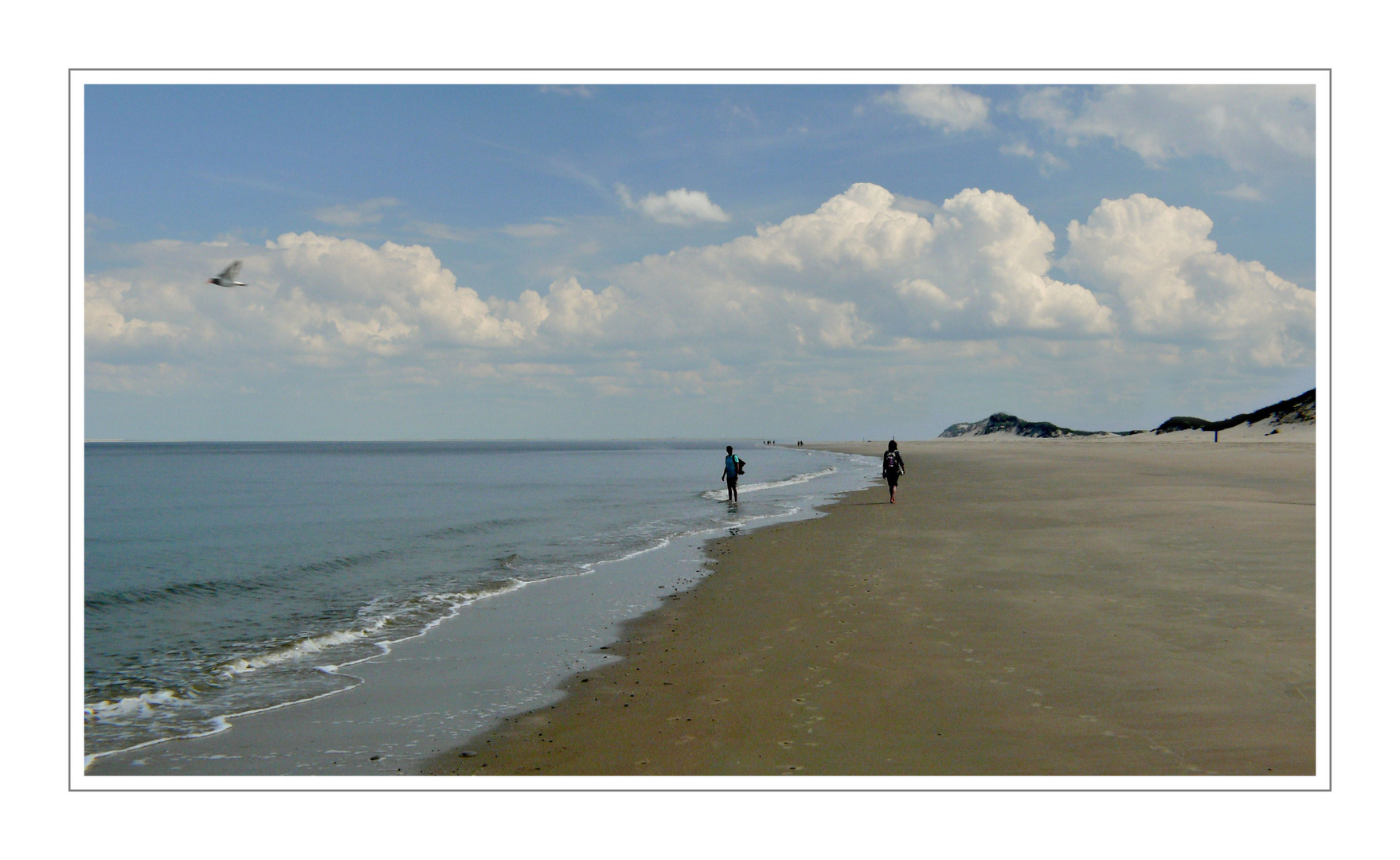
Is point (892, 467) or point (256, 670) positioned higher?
point (892, 467)

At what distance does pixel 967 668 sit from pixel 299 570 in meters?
15.4

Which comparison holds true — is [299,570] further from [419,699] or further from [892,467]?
[892,467]

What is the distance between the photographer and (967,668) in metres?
7.57

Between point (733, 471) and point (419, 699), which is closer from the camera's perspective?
point (419, 699)

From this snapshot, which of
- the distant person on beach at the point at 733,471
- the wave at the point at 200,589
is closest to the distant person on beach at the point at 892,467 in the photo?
the distant person on beach at the point at 733,471

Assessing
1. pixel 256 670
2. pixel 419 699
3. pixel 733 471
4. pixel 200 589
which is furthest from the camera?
pixel 733 471

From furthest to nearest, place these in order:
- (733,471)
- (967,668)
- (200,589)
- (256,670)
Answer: (733,471) < (200,589) < (256,670) < (967,668)

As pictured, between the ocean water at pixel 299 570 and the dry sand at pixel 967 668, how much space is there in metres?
3.86

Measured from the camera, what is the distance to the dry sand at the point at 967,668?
574cm

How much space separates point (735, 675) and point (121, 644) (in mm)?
9680

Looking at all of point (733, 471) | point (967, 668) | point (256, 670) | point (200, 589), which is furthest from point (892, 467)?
point (256, 670)
